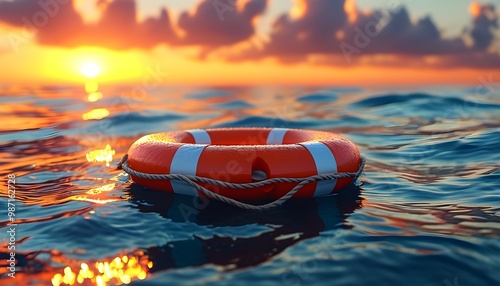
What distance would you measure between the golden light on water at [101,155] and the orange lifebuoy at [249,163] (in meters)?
1.62

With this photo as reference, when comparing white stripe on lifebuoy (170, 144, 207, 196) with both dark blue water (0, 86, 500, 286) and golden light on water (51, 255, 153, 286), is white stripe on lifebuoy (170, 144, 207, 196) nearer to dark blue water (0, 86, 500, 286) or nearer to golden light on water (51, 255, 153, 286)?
dark blue water (0, 86, 500, 286)

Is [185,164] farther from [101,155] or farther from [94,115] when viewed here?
[94,115]

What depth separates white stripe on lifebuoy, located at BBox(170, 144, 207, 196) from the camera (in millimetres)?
3654

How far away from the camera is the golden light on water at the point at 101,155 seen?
5582 millimetres

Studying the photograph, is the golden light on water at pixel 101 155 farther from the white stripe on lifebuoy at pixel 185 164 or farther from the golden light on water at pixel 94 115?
the golden light on water at pixel 94 115

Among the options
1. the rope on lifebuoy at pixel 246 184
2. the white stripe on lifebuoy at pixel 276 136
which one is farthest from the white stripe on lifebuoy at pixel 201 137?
the rope on lifebuoy at pixel 246 184

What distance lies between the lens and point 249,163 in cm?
358

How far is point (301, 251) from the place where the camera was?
9.05ft

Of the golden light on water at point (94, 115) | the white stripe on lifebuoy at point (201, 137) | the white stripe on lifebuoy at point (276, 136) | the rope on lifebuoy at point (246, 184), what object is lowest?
the rope on lifebuoy at point (246, 184)

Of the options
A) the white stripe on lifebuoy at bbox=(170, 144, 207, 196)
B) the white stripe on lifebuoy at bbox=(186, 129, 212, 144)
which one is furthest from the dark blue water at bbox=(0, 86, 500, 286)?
the white stripe on lifebuoy at bbox=(186, 129, 212, 144)

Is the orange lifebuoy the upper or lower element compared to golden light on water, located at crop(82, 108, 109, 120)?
lower

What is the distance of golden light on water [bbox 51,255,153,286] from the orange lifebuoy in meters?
1.06

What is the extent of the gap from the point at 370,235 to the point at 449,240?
0.46 m

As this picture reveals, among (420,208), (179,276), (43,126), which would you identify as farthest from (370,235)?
(43,126)
